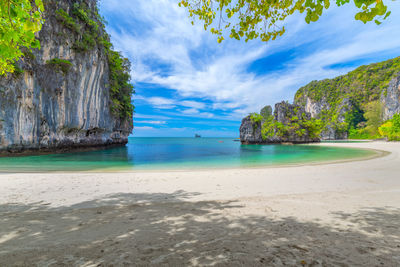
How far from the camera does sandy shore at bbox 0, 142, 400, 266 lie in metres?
1.95

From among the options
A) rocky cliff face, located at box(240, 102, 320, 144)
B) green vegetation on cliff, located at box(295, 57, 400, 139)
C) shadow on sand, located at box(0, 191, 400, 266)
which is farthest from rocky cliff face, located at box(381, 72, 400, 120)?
shadow on sand, located at box(0, 191, 400, 266)

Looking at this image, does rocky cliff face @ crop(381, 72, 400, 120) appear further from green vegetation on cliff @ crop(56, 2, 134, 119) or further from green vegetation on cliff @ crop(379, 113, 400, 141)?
green vegetation on cliff @ crop(56, 2, 134, 119)

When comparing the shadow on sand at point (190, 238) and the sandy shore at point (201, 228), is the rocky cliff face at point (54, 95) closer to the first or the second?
the sandy shore at point (201, 228)

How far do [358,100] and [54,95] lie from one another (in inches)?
4643

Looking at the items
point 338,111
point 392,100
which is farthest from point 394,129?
point 338,111

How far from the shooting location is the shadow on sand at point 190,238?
1910mm

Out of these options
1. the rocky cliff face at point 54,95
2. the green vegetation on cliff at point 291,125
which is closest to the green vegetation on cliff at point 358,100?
the green vegetation on cliff at point 291,125

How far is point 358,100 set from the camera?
83750 mm

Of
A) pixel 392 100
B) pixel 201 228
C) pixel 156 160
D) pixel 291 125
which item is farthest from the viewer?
pixel 392 100

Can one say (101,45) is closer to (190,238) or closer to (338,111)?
(190,238)

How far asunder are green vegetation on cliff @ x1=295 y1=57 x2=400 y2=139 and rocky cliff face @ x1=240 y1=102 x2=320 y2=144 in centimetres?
3810

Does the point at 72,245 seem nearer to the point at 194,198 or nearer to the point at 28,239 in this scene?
the point at 28,239

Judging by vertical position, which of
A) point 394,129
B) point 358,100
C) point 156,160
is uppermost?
point 358,100

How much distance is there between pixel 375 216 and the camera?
3283 mm
